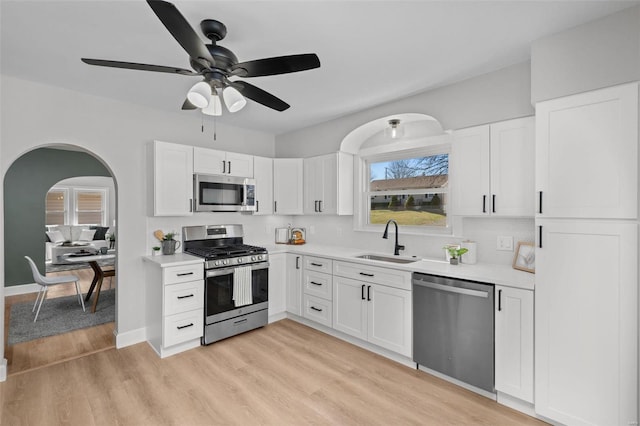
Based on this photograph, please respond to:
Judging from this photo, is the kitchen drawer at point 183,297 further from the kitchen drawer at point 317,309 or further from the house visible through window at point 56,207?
the house visible through window at point 56,207

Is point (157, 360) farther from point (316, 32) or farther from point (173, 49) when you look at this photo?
point (316, 32)

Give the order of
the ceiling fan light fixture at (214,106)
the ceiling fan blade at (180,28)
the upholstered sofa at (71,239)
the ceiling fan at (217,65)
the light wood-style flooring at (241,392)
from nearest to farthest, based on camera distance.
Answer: the ceiling fan blade at (180,28) → the ceiling fan at (217,65) → the light wood-style flooring at (241,392) → the ceiling fan light fixture at (214,106) → the upholstered sofa at (71,239)

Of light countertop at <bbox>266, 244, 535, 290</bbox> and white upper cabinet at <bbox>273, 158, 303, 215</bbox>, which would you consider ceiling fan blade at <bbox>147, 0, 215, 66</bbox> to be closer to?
light countertop at <bbox>266, 244, 535, 290</bbox>

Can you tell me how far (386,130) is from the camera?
3.70 metres

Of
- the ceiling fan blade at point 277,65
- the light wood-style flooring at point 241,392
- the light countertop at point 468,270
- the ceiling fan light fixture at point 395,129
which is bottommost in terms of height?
the light wood-style flooring at point 241,392

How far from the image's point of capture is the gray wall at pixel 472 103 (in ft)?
8.23

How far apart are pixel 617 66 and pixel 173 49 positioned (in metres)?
2.93

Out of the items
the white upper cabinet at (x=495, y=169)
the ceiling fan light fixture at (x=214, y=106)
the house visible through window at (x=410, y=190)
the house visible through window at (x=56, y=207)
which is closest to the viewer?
the ceiling fan light fixture at (x=214, y=106)

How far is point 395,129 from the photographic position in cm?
349

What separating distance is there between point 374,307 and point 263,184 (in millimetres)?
2246

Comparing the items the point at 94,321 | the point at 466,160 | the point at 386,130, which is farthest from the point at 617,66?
the point at 94,321

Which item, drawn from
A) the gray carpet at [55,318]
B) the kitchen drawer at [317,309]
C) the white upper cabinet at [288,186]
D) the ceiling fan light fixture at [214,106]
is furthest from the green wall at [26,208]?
the ceiling fan light fixture at [214,106]

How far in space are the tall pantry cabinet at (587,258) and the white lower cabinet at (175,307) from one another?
3001 mm

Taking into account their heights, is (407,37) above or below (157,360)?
above
